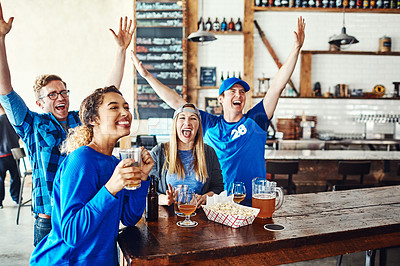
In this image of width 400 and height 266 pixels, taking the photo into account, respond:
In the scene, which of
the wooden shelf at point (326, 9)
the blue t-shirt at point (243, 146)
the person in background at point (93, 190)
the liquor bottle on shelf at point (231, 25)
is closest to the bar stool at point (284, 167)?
the blue t-shirt at point (243, 146)

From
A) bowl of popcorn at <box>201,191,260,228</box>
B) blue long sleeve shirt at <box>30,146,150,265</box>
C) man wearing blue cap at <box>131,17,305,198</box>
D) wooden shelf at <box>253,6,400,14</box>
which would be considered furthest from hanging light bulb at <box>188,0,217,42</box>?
blue long sleeve shirt at <box>30,146,150,265</box>

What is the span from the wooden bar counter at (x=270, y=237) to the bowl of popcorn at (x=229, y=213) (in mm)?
29

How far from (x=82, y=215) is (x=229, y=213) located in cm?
74

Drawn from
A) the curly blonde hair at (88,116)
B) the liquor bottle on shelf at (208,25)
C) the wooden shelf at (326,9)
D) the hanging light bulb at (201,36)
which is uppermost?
the wooden shelf at (326,9)

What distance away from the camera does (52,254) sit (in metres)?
1.41

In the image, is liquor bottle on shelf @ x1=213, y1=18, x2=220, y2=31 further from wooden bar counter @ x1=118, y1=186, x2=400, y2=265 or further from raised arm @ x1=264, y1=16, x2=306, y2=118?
wooden bar counter @ x1=118, y1=186, x2=400, y2=265

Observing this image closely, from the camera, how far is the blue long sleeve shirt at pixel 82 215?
1.31 metres

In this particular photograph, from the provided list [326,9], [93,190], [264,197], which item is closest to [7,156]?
[93,190]

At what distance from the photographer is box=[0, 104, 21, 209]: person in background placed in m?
5.29

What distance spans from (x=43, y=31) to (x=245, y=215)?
6.92m

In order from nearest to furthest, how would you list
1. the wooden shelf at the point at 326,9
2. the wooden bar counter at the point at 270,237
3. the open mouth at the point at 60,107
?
the wooden bar counter at the point at 270,237
the open mouth at the point at 60,107
the wooden shelf at the point at 326,9

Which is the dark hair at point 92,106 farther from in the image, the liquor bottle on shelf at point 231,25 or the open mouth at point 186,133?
the liquor bottle on shelf at point 231,25

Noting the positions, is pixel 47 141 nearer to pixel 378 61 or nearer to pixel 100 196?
pixel 100 196

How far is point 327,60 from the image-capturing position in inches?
287
